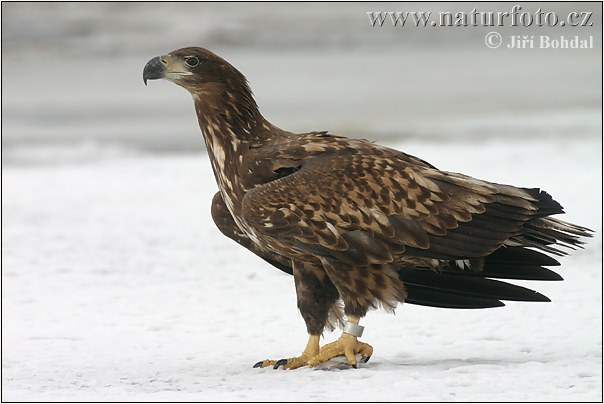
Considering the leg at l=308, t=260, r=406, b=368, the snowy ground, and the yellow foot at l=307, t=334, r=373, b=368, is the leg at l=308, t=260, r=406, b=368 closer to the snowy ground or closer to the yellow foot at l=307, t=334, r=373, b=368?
the yellow foot at l=307, t=334, r=373, b=368

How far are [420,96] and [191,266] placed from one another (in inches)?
553

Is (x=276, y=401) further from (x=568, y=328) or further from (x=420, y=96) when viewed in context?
(x=420, y=96)

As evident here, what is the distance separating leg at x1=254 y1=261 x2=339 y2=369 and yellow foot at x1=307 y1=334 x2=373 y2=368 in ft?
0.27

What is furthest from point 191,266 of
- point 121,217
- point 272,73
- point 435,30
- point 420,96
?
point 435,30

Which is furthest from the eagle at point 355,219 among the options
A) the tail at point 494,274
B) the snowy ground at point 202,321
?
the snowy ground at point 202,321

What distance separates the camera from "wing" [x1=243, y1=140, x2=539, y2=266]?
24.2 ft

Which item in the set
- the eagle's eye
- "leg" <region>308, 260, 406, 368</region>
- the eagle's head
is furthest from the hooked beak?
"leg" <region>308, 260, 406, 368</region>

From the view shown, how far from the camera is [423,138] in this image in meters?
18.8

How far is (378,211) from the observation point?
7.43 meters

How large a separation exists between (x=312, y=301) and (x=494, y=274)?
106 cm

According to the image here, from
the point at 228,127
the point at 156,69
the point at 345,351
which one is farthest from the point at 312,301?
the point at 156,69

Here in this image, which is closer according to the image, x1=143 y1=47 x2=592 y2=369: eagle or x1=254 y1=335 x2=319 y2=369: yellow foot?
x1=143 y1=47 x2=592 y2=369: eagle

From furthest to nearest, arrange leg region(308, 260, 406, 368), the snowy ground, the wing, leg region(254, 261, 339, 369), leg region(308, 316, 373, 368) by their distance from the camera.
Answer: leg region(254, 261, 339, 369)
leg region(308, 316, 373, 368)
leg region(308, 260, 406, 368)
the wing
the snowy ground

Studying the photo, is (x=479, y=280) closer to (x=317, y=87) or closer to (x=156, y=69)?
(x=156, y=69)
